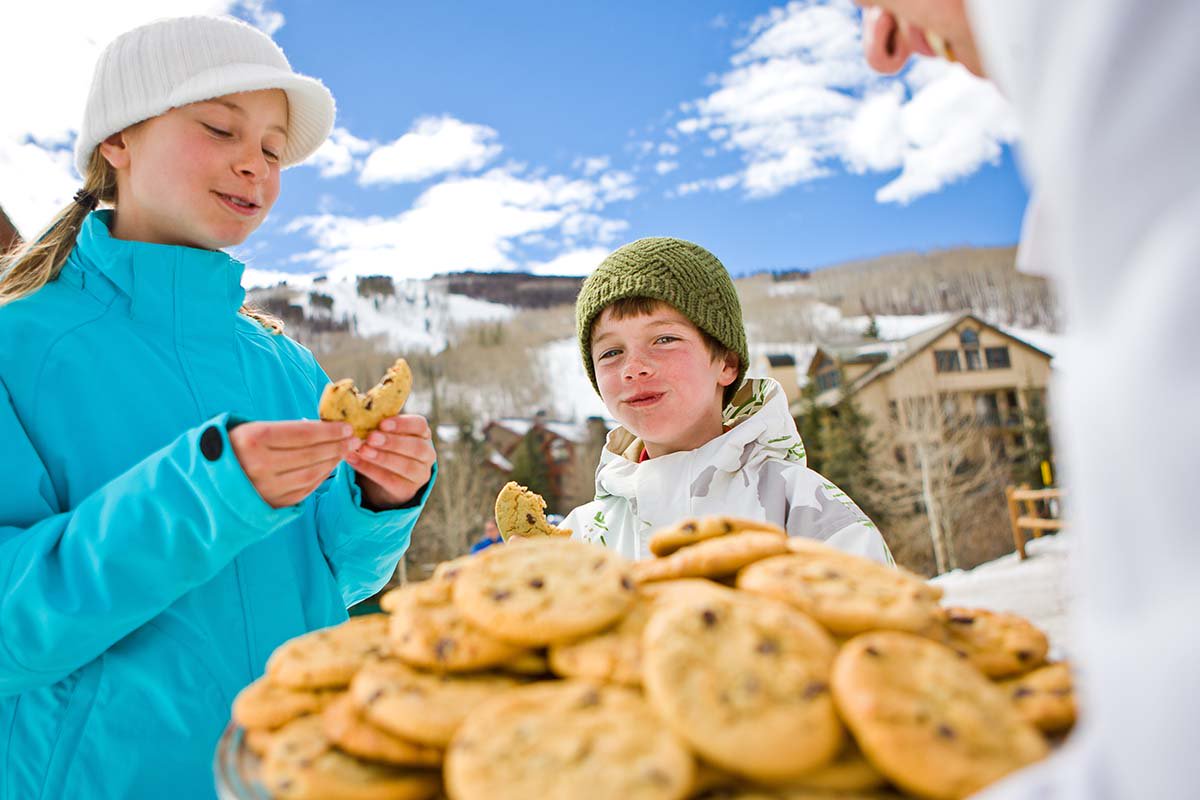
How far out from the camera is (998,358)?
3975 cm

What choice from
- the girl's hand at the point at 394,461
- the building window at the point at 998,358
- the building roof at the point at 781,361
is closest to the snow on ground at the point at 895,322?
the building window at the point at 998,358

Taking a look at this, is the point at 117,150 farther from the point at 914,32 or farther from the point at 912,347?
the point at 912,347

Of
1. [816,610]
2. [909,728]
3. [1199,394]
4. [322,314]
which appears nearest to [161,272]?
[816,610]

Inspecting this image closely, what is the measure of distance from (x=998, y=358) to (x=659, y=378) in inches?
1705

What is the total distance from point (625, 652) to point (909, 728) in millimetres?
327

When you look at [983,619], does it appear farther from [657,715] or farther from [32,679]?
[32,679]

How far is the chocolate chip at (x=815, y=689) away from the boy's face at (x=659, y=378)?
5.93 ft

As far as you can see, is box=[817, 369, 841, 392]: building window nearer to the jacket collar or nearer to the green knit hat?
the green knit hat

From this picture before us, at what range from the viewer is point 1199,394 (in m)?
0.44

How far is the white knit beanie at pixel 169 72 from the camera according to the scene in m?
1.89

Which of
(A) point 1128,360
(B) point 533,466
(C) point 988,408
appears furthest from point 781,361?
(A) point 1128,360

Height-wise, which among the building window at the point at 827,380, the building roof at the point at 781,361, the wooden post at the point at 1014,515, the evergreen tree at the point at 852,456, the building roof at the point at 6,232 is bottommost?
the wooden post at the point at 1014,515

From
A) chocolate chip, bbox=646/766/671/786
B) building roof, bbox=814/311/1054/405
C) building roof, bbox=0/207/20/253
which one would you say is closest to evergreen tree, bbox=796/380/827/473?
building roof, bbox=814/311/1054/405

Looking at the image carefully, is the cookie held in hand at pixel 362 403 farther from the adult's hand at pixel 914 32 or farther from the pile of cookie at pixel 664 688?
the adult's hand at pixel 914 32
